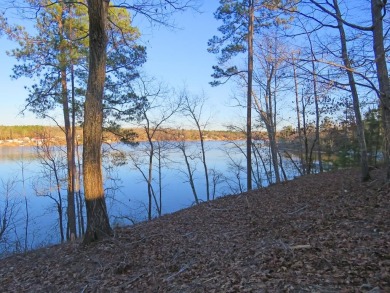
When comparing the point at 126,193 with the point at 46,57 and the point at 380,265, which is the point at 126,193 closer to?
the point at 46,57

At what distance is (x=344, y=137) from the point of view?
76.8ft

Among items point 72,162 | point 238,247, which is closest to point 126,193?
point 72,162

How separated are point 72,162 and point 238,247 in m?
12.3

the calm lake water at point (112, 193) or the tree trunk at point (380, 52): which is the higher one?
the tree trunk at point (380, 52)

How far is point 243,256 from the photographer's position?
475 centimetres

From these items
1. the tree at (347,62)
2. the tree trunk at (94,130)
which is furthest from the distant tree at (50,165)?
the tree at (347,62)

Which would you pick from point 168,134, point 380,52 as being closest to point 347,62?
point 380,52

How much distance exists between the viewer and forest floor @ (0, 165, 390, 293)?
11.8 ft

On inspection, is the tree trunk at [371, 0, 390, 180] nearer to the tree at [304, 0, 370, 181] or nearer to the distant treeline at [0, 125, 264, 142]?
the tree at [304, 0, 370, 181]

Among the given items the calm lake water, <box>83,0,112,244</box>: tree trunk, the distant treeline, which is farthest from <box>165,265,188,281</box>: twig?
the calm lake water

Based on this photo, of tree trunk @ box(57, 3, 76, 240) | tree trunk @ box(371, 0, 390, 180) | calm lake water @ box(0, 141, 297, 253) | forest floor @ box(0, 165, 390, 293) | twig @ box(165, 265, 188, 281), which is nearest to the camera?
forest floor @ box(0, 165, 390, 293)

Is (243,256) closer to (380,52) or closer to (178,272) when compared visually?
(178,272)

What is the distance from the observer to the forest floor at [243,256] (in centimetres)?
360

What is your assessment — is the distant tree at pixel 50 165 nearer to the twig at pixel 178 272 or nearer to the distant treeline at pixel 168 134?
the distant treeline at pixel 168 134
